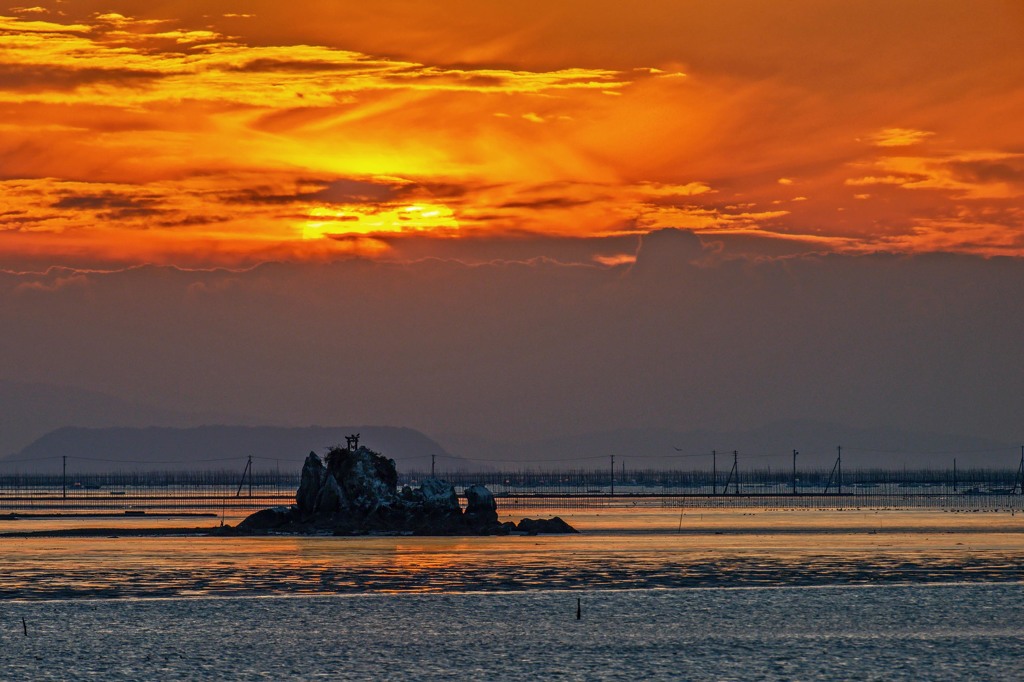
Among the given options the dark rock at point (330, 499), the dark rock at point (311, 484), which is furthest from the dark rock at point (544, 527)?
the dark rock at point (311, 484)

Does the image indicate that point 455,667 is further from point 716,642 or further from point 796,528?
point 796,528

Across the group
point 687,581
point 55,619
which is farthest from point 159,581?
point 687,581

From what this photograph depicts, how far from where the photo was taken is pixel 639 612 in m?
46.1

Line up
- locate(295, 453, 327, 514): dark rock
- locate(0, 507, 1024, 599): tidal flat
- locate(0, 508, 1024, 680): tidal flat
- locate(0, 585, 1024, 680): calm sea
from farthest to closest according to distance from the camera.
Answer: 1. locate(295, 453, 327, 514): dark rock
2. locate(0, 507, 1024, 599): tidal flat
3. locate(0, 508, 1024, 680): tidal flat
4. locate(0, 585, 1024, 680): calm sea

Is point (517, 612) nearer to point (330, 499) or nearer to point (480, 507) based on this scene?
point (480, 507)

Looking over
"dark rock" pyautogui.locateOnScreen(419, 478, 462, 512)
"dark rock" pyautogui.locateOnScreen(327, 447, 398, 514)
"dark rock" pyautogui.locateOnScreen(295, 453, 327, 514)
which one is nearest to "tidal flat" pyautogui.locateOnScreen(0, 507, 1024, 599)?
"dark rock" pyautogui.locateOnScreen(419, 478, 462, 512)

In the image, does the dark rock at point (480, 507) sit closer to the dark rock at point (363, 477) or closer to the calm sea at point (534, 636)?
the dark rock at point (363, 477)

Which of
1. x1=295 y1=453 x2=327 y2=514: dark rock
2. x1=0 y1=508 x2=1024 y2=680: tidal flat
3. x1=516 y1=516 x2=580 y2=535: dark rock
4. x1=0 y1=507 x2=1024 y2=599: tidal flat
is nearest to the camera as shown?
x1=0 y1=508 x2=1024 y2=680: tidal flat

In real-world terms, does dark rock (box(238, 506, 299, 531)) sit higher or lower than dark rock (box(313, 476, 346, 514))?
lower

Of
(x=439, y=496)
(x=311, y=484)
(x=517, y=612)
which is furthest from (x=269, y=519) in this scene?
(x=517, y=612)

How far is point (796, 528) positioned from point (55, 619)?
75537 mm

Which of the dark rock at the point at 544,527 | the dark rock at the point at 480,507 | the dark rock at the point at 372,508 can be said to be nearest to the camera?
the dark rock at the point at 544,527

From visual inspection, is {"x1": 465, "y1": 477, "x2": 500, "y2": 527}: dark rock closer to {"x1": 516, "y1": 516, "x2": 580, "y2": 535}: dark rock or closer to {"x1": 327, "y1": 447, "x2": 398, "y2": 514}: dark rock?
{"x1": 516, "y1": 516, "x2": 580, "y2": 535}: dark rock

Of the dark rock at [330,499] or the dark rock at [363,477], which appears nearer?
the dark rock at [330,499]
